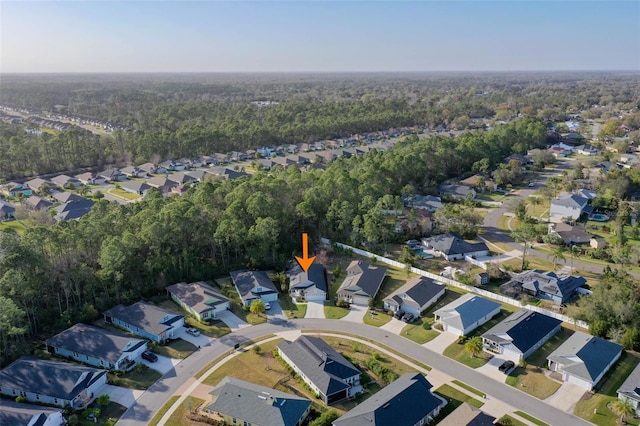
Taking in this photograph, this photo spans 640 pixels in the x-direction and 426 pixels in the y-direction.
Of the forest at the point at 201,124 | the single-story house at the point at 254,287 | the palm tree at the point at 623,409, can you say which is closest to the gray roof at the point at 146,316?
the single-story house at the point at 254,287

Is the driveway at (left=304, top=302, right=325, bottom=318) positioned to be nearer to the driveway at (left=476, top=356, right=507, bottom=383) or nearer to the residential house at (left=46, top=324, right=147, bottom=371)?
the residential house at (left=46, top=324, right=147, bottom=371)

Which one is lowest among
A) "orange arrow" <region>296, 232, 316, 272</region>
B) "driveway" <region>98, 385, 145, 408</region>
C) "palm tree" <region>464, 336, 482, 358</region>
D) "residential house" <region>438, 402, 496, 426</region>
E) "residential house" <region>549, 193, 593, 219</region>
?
"driveway" <region>98, 385, 145, 408</region>

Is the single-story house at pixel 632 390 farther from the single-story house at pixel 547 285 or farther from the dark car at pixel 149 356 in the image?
the dark car at pixel 149 356

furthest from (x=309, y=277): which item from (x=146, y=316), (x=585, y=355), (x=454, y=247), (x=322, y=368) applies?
(x=585, y=355)

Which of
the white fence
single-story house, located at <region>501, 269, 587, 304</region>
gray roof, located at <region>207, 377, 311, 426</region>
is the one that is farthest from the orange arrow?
gray roof, located at <region>207, 377, 311, 426</region>

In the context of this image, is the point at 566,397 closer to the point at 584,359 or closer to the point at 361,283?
the point at 584,359

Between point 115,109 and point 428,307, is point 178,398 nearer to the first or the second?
point 428,307
